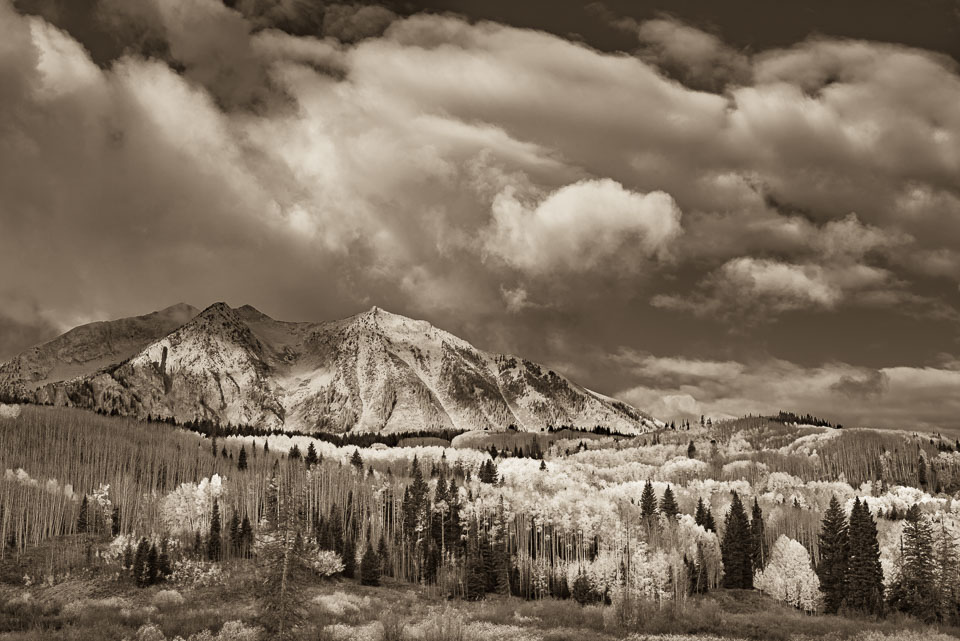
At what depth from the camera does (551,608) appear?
111 m

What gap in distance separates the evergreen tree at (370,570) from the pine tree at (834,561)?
2831 inches

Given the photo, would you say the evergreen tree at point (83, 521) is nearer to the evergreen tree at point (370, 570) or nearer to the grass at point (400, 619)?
the grass at point (400, 619)

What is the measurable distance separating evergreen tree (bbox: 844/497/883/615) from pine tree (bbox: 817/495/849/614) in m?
1.85

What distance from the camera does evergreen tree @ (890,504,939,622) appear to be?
113 metres

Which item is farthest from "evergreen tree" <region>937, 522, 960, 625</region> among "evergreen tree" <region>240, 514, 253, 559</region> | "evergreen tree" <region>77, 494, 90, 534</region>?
"evergreen tree" <region>77, 494, 90, 534</region>

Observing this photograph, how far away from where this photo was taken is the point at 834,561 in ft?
427

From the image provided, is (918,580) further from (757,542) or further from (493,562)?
(493,562)

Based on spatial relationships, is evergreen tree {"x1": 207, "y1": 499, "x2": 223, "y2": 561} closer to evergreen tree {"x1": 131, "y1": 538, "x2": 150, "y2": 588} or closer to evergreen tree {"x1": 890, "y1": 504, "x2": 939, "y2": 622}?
evergreen tree {"x1": 131, "y1": 538, "x2": 150, "y2": 588}

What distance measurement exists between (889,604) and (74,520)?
16212cm

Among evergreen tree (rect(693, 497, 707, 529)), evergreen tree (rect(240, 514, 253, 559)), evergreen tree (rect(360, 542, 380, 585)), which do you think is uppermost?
evergreen tree (rect(693, 497, 707, 529))

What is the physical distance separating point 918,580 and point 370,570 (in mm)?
83240

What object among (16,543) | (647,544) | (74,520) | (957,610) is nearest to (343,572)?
(647,544)

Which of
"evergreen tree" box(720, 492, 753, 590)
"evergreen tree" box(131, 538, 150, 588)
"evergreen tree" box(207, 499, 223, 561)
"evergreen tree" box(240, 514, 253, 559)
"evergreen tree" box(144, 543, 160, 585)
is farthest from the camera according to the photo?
"evergreen tree" box(240, 514, 253, 559)

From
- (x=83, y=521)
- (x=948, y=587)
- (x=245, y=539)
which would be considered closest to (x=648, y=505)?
(x=948, y=587)
